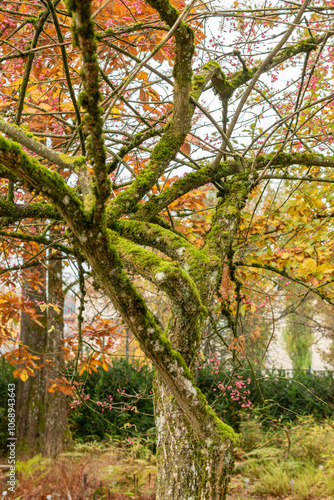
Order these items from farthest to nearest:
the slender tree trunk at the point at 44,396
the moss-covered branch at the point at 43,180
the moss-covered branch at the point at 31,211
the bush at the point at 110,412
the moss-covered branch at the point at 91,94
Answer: the bush at the point at 110,412
the slender tree trunk at the point at 44,396
the moss-covered branch at the point at 31,211
the moss-covered branch at the point at 43,180
the moss-covered branch at the point at 91,94

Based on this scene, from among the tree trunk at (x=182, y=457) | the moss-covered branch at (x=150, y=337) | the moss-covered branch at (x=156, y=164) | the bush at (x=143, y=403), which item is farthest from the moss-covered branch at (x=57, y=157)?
the bush at (x=143, y=403)

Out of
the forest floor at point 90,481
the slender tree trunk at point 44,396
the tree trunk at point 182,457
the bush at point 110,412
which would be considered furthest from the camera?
the bush at point 110,412

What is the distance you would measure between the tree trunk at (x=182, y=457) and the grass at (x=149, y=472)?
2630mm

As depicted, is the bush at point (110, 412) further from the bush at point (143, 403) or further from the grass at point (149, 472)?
the grass at point (149, 472)

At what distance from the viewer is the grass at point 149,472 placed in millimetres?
4770

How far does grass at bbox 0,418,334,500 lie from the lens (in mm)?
4770

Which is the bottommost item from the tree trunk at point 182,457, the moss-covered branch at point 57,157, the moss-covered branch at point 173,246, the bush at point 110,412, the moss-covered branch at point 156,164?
the bush at point 110,412

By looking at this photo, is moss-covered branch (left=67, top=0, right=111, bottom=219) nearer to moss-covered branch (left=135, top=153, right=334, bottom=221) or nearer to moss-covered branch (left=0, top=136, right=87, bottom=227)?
moss-covered branch (left=0, top=136, right=87, bottom=227)

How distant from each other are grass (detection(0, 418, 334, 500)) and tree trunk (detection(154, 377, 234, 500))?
2.63m

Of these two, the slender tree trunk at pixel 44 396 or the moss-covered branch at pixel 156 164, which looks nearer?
the moss-covered branch at pixel 156 164

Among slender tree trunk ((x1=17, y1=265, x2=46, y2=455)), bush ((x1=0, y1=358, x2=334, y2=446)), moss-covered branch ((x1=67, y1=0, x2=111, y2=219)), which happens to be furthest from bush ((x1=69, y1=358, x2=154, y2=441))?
moss-covered branch ((x1=67, y1=0, x2=111, y2=219))

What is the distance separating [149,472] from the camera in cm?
530

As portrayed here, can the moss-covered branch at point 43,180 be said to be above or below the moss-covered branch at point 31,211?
below

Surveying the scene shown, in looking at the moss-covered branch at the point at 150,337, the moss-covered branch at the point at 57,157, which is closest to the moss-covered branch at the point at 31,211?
the moss-covered branch at the point at 57,157
